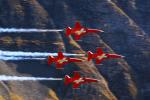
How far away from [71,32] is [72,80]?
1228cm

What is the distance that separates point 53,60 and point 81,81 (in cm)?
961

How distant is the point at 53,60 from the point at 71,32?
8.38 m

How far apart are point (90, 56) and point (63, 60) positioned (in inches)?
296

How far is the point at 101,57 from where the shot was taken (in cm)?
19938

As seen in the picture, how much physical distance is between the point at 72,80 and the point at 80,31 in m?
12.5

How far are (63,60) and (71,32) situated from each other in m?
7.29

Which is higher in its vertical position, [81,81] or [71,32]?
[71,32]

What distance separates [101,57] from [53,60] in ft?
46.0

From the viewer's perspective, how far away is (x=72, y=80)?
19600 cm

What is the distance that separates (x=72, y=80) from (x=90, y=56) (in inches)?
298

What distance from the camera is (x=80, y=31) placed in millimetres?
195500

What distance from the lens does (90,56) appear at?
196m

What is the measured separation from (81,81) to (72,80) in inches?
90.7
